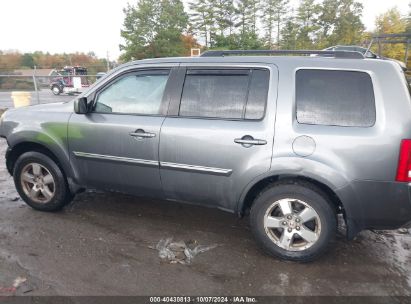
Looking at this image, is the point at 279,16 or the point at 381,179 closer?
the point at 381,179

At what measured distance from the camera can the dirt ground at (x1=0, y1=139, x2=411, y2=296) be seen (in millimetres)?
2715

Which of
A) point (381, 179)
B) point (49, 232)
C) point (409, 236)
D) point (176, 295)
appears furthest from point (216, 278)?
point (409, 236)

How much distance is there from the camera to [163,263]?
3057 millimetres

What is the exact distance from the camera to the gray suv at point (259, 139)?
8.90 feet

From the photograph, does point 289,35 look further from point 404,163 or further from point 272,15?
point 404,163

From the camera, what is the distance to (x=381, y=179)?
8.83ft

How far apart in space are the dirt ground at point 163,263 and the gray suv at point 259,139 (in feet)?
1.07

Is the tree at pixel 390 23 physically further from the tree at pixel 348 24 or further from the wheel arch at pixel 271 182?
the wheel arch at pixel 271 182

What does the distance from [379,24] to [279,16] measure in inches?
475

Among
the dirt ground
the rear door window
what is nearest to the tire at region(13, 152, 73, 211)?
the dirt ground

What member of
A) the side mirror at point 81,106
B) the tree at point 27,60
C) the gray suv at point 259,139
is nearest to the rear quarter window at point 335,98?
the gray suv at point 259,139

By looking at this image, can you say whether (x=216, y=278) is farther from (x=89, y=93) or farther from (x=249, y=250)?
(x=89, y=93)

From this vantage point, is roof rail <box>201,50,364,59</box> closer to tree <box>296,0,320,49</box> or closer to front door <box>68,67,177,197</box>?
front door <box>68,67,177,197</box>

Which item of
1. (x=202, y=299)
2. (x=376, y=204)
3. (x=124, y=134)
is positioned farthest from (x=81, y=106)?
(x=376, y=204)
